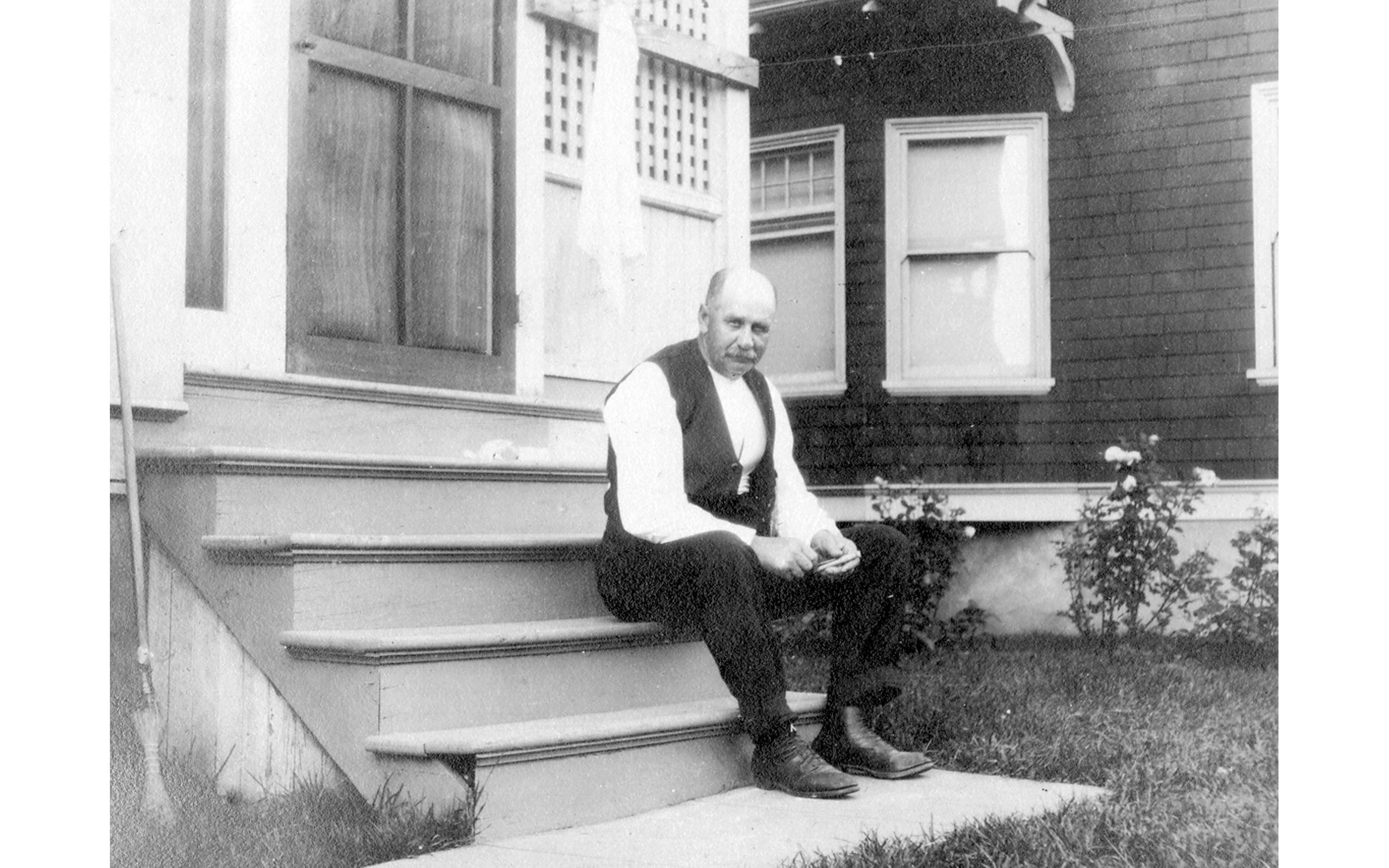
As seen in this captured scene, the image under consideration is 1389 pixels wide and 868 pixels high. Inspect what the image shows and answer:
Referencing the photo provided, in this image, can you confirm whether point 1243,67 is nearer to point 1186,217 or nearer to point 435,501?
point 1186,217

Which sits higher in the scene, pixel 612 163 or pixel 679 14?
pixel 679 14

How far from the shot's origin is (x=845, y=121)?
7.87m

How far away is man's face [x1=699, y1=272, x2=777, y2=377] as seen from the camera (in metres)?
3.53

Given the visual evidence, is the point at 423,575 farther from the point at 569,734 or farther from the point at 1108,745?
the point at 1108,745

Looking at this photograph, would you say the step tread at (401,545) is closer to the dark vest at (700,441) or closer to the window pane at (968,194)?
the dark vest at (700,441)

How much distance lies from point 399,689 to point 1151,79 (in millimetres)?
5610

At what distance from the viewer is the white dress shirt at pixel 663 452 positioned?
3.26 meters

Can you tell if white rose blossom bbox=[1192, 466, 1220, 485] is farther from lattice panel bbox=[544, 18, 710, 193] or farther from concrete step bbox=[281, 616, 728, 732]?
concrete step bbox=[281, 616, 728, 732]

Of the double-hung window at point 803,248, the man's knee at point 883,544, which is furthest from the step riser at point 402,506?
the double-hung window at point 803,248

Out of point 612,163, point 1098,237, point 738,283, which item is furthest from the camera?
point 1098,237

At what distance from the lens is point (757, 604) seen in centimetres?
309

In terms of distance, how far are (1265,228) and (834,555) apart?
4290 millimetres

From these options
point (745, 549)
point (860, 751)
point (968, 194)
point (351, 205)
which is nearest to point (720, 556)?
point (745, 549)
